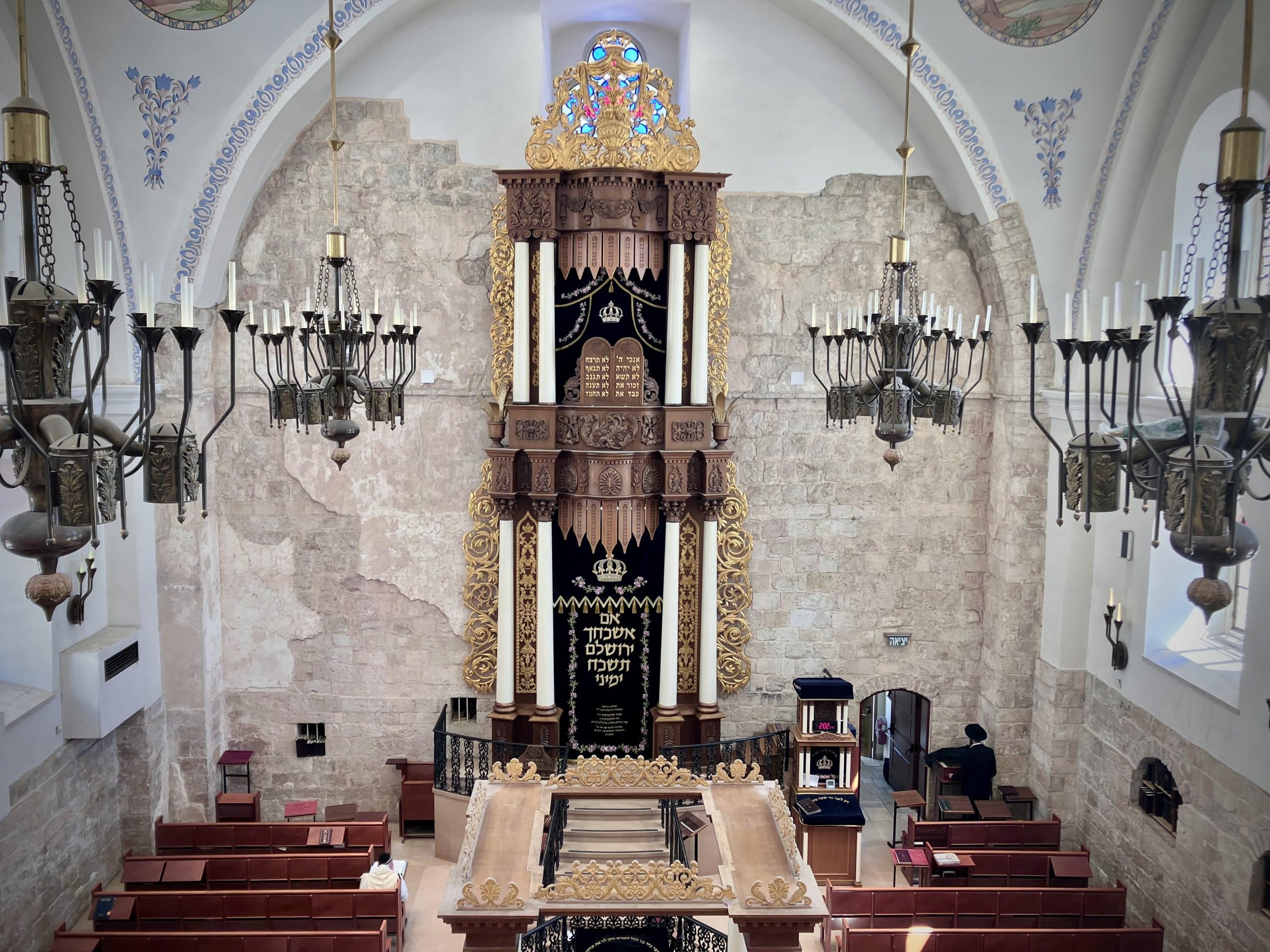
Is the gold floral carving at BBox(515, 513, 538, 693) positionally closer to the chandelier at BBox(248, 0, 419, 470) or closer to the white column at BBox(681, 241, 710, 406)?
the white column at BBox(681, 241, 710, 406)

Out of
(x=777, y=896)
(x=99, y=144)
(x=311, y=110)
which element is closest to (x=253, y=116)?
(x=311, y=110)

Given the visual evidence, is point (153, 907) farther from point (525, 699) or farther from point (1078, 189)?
point (1078, 189)

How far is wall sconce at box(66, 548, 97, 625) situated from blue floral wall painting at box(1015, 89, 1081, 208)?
1051cm

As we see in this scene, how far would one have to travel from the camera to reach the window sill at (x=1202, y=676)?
8.60 metres

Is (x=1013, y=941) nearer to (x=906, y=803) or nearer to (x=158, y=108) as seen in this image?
(x=906, y=803)

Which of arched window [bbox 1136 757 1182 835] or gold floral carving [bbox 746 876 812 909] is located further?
arched window [bbox 1136 757 1182 835]

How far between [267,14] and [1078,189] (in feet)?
28.0

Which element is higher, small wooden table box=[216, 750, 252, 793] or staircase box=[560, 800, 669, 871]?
staircase box=[560, 800, 669, 871]

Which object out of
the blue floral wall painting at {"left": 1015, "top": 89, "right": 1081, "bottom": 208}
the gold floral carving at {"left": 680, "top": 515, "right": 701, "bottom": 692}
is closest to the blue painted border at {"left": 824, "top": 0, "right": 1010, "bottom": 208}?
Answer: the blue floral wall painting at {"left": 1015, "top": 89, "right": 1081, "bottom": 208}

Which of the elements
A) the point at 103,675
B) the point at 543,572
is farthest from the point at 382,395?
the point at 103,675

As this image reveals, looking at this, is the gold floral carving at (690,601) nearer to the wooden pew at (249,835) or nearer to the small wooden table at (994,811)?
the small wooden table at (994,811)

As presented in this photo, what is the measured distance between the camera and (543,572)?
447 inches

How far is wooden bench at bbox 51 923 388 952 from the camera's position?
27.7ft

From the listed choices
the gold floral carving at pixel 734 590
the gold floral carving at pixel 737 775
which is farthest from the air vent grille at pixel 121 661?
the gold floral carving at pixel 734 590
